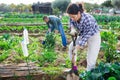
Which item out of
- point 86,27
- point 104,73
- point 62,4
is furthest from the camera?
point 62,4

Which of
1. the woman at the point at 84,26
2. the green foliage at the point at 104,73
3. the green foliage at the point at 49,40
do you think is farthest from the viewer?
the green foliage at the point at 49,40

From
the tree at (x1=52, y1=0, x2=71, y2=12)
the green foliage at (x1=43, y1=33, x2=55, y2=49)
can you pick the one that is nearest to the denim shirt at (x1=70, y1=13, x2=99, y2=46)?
the green foliage at (x1=43, y1=33, x2=55, y2=49)

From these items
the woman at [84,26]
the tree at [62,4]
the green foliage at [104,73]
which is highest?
the woman at [84,26]

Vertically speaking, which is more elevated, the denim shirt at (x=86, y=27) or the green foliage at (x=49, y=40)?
the denim shirt at (x=86, y=27)

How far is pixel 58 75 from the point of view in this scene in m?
5.84

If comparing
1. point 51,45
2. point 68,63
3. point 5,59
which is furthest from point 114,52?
point 51,45

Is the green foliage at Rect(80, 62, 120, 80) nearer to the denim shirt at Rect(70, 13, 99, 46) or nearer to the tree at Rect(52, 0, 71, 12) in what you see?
the denim shirt at Rect(70, 13, 99, 46)

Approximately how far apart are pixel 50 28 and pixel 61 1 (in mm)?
54724

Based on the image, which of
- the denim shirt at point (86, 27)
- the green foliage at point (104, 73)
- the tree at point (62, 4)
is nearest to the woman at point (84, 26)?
the denim shirt at point (86, 27)

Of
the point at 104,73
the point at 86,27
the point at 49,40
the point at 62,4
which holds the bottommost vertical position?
the point at 62,4

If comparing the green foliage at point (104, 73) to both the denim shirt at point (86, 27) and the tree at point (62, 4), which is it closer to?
the denim shirt at point (86, 27)

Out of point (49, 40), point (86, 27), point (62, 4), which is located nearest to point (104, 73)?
point (86, 27)

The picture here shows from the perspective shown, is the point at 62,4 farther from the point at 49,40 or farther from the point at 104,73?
the point at 104,73

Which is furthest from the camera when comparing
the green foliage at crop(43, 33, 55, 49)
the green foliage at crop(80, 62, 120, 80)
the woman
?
the green foliage at crop(43, 33, 55, 49)
